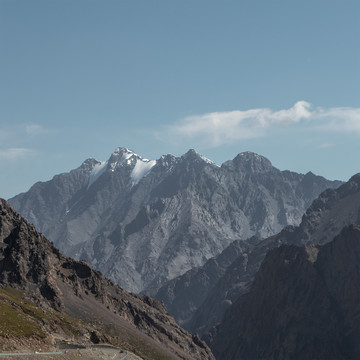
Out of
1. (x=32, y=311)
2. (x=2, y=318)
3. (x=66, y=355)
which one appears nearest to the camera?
(x=66, y=355)

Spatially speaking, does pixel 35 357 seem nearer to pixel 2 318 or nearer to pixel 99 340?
pixel 2 318

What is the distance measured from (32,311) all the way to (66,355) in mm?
67599

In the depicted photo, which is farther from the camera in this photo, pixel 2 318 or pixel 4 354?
pixel 2 318

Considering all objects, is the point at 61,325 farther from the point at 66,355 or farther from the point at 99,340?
the point at 66,355

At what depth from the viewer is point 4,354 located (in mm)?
90812

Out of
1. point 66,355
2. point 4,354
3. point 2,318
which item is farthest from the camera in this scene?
point 2,318

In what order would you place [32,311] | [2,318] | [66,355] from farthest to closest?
1. [32,311]
2. [2,318]
3. [66,355]

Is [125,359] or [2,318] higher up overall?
[2,318]

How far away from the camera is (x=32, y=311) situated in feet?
539

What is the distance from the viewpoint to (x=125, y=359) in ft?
369

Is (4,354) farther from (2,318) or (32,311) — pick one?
(32,311)

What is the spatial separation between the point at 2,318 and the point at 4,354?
57.6 ft

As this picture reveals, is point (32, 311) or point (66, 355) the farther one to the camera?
point (32, 311)

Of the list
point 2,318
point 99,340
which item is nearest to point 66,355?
point 2,318
